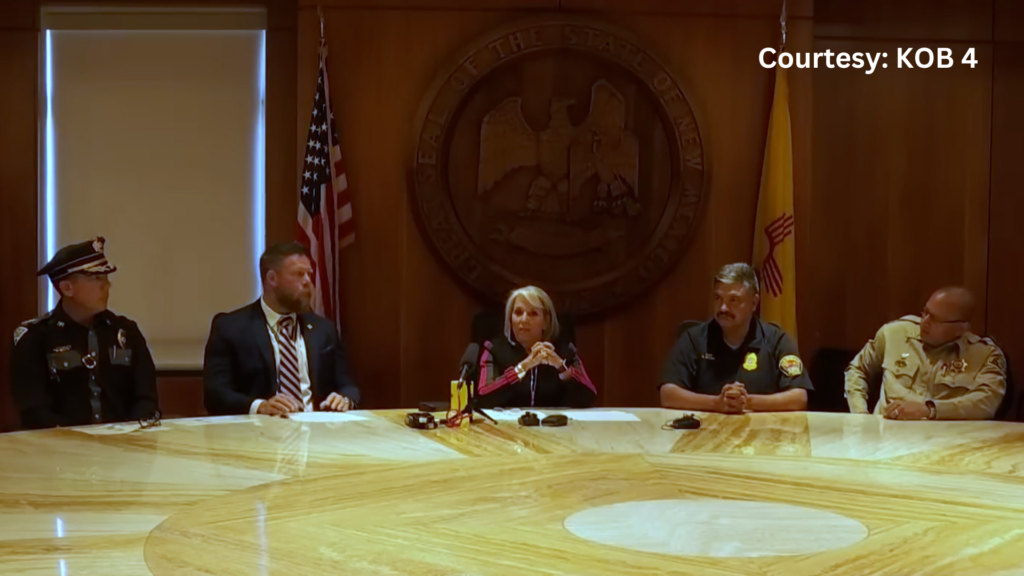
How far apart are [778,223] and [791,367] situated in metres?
1.38

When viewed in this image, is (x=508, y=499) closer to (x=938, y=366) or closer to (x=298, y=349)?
(x=298, y=349)

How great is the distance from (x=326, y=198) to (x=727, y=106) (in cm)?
205

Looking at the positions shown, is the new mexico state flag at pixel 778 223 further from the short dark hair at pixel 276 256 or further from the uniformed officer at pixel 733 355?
the short dark hair at pixel 276 256

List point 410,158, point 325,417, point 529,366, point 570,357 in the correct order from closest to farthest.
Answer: point 325,417, point 529,366, point 570,357, point 410,158

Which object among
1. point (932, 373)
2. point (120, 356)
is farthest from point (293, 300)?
point (932, 373)

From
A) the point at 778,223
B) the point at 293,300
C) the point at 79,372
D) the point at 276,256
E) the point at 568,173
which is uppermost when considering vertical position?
the point at 568,173

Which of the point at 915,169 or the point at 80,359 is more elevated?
the point at 915,169

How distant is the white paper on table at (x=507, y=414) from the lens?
3378mm

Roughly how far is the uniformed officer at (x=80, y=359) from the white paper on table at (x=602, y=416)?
5.41ft

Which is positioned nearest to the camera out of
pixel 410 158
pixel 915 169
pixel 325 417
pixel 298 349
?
pixel 325 417

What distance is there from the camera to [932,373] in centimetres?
406

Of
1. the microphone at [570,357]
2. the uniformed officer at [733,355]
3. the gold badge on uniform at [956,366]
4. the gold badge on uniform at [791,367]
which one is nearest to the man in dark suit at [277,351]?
the microphone at [570,357]

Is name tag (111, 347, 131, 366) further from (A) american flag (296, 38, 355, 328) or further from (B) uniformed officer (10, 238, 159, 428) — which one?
(A) american flag (296, 38, 355, 328)

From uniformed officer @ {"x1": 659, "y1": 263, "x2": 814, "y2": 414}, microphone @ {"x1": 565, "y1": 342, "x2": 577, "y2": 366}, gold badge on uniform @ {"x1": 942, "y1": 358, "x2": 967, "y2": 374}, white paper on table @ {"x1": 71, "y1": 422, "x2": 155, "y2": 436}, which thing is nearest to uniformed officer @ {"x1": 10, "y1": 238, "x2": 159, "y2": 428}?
white paper on table @ {"x1": 71, "y1": 422, "x2": 155, "y2": 436}
